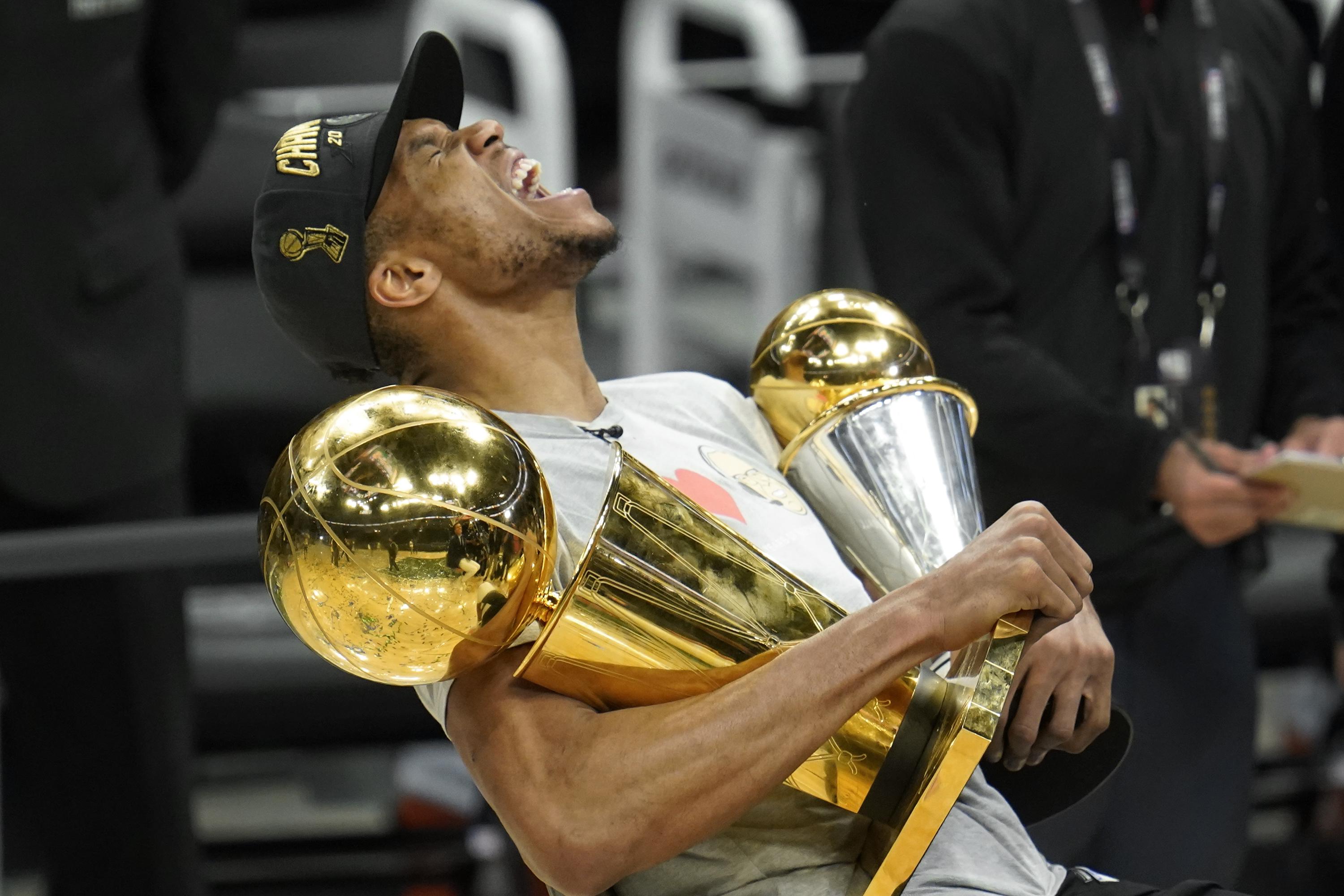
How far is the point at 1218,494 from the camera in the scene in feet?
8.09

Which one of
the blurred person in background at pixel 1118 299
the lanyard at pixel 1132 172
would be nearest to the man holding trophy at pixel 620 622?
the blurred person in background at pixel 1118 299

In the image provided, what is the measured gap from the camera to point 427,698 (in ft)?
5.72

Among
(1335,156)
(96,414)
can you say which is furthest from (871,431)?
(96,414)

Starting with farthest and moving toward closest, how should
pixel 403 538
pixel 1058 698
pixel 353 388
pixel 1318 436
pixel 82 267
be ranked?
1. pixel 353 388
2. pixel 82 267
3. pixel 1318 436
4. pixel 1058 698
5. pixel 403 538

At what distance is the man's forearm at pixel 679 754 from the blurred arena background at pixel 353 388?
1621 millimetres

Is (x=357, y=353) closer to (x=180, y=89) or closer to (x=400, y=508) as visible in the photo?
(x=400, y=508)

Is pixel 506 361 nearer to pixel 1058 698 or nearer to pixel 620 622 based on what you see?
pixel 620 622

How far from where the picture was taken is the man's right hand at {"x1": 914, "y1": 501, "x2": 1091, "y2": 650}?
1550mm

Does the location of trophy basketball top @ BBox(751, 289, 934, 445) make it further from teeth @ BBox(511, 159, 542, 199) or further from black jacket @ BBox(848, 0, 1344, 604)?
black jacket @ BBox(848, 0, 1344, 604)

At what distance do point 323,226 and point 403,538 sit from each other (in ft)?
1.57

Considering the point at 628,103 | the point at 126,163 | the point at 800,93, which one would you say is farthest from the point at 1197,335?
the point at 800,93

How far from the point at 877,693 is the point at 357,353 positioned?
2.23 ft

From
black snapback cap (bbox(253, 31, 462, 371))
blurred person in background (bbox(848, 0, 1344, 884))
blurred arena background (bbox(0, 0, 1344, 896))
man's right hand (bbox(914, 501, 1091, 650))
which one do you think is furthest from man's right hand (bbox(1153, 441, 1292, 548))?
blurred arena background (bbox(0, 0, 1344, 896))

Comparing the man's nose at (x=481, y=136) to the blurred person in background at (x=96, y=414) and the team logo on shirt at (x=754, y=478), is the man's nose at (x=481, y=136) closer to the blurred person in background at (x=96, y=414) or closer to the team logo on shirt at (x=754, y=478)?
the team logo on shirt at (x=754, y=478)
